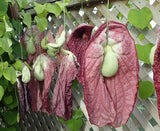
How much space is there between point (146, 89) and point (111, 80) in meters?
0.28

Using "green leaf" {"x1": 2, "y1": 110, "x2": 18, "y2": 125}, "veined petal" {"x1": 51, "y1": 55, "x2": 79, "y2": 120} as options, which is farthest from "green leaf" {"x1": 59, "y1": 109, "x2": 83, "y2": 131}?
"veined petal" {"x1": 51, "y1": 55, "x2": 79, "y2": 120}

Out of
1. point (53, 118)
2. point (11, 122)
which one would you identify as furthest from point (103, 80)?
point (53, 118)

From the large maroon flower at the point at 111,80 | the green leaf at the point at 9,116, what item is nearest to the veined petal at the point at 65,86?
the large maroon flower at the point at 111,80

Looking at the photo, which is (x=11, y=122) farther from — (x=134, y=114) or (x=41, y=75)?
(x=134, y=114)

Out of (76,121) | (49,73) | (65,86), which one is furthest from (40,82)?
(76,121)

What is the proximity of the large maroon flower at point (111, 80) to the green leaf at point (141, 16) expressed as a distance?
195 mm

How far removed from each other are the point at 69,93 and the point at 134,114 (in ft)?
1.24

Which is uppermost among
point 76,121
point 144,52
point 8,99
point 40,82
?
point 144,52

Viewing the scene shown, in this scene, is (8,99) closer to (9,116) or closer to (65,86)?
(9,116)

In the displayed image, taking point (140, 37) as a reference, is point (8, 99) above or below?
below

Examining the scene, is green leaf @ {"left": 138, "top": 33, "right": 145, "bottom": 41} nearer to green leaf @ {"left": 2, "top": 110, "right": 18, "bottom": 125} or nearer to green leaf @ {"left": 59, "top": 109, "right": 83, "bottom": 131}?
green leaf @ {"left": 59, "top": 109, "right": 83, "bottom": 131}

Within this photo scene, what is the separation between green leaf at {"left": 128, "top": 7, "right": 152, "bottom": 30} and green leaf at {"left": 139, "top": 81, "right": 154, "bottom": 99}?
0.23 m

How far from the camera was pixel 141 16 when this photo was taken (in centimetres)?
75

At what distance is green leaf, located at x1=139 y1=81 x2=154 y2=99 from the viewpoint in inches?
32.0
